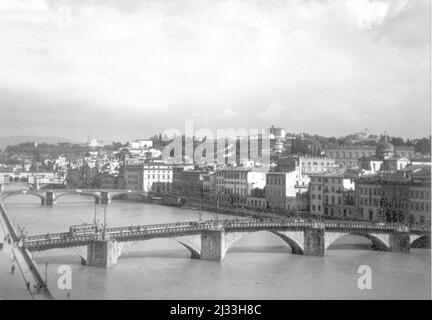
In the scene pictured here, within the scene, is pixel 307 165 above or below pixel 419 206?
above

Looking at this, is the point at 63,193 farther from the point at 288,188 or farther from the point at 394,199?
the point at 394,199

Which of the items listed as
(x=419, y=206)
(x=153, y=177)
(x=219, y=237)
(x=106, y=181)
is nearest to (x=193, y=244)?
(x=219, y=237)

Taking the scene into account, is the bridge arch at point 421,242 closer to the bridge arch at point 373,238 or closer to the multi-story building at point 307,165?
the bridge arch at point 373,238

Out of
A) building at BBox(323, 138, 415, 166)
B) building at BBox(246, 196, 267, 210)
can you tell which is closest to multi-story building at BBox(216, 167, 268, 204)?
building at BBox(246, 196, 267, 210)

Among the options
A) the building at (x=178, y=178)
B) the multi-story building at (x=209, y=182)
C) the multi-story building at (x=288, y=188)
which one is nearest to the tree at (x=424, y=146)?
the multi-story building at (x=288, y=188)
